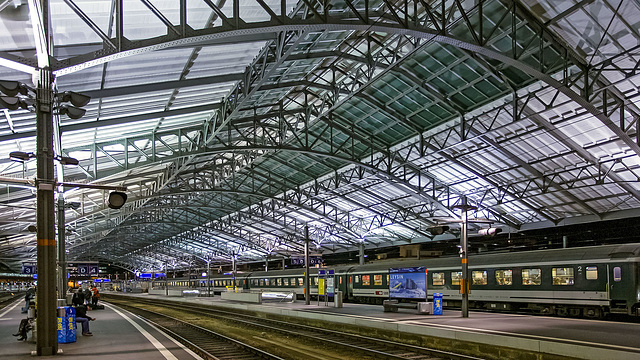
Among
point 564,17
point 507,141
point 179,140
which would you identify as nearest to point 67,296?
point 179,140

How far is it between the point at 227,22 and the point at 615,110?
747 inches

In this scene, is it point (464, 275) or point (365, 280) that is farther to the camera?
point (365, 280)

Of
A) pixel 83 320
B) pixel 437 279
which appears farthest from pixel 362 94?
pixel 83 320

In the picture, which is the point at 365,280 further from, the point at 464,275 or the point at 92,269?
the point at 92,269

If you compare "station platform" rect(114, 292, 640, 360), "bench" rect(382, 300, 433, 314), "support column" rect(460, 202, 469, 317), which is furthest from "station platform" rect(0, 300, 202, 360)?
"support column" rect(460, 202, 469, 317)

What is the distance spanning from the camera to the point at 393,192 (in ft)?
146

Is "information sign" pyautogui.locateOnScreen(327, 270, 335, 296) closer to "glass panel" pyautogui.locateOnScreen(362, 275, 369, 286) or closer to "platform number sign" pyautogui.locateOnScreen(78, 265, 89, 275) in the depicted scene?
"glass panel" pyautogui.locateOnScreen(362, 275, 369, 286)

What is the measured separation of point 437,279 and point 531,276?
7.50 meters

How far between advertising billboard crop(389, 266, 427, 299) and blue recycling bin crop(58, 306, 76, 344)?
16714 millimetres

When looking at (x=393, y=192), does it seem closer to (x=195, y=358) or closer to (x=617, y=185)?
(x=617, y=185)

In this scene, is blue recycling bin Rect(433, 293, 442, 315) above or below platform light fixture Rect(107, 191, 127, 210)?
below

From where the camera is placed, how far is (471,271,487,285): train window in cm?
2937

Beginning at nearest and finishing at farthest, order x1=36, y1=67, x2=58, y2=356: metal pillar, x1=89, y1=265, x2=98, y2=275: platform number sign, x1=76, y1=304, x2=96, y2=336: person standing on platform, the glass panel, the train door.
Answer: x1=36, y1=67, x2=58, y2=356: metal pillar < x1=76, y1=304, x2=96, y2=336: person standing on platform < the train door < the glass panel < x1=89, y1=265, x2=98, y2=275: platform number sign

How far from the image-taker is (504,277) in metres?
27.9
